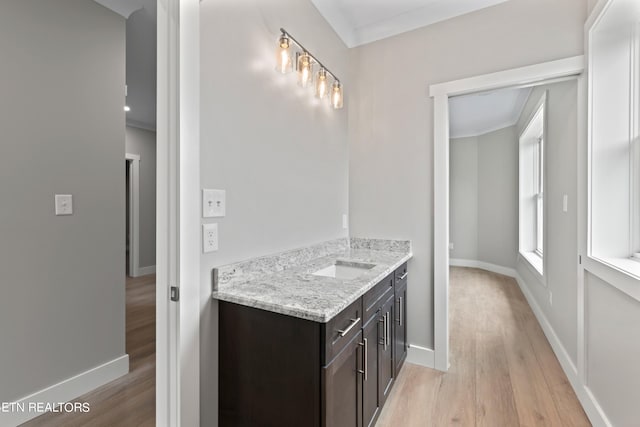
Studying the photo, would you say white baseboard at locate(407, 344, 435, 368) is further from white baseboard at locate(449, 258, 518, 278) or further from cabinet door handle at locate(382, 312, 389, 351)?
white baseboard at locate(449, 258, 518, 278)

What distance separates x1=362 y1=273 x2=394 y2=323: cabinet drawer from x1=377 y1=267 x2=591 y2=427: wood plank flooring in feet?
2.33

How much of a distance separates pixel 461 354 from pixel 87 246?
2984mm

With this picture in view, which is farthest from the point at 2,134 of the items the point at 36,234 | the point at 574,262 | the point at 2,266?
the point at 574,262

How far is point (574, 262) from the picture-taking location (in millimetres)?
2080

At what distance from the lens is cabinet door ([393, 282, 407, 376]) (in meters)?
2.01

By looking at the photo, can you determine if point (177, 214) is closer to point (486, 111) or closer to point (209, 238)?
point (209, 238)

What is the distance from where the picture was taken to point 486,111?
4.44m

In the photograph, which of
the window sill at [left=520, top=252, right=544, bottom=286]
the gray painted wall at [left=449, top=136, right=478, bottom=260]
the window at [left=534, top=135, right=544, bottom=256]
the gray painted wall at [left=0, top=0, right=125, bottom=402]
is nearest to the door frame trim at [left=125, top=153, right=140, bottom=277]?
the gray painted wall at [left=0, top=0, right=125, bottom=402]

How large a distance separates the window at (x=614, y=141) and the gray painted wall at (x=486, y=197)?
3.42 meters

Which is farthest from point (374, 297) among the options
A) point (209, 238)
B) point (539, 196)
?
point (539, 196)

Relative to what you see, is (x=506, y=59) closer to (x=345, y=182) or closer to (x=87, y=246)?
(x=345, y=182)

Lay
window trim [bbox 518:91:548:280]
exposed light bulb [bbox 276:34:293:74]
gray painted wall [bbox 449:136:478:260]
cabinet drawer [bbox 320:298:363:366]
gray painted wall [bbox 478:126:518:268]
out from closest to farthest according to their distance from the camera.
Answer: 1. cabinet drawer [bbox 320:298:363:366]
2. exposed light bulb [bbox 276:34:293:74]
3. window trim [bbox 518:91:548:280]
4. gray painted wall [bbox 478:126:518:268]
5. gray painted wall [bbox 449:136:478:260]

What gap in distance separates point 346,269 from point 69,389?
1.92 metres

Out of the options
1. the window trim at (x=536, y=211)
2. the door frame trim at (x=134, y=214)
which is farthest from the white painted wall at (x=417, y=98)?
the door frame trim at (x=134, y=214)
